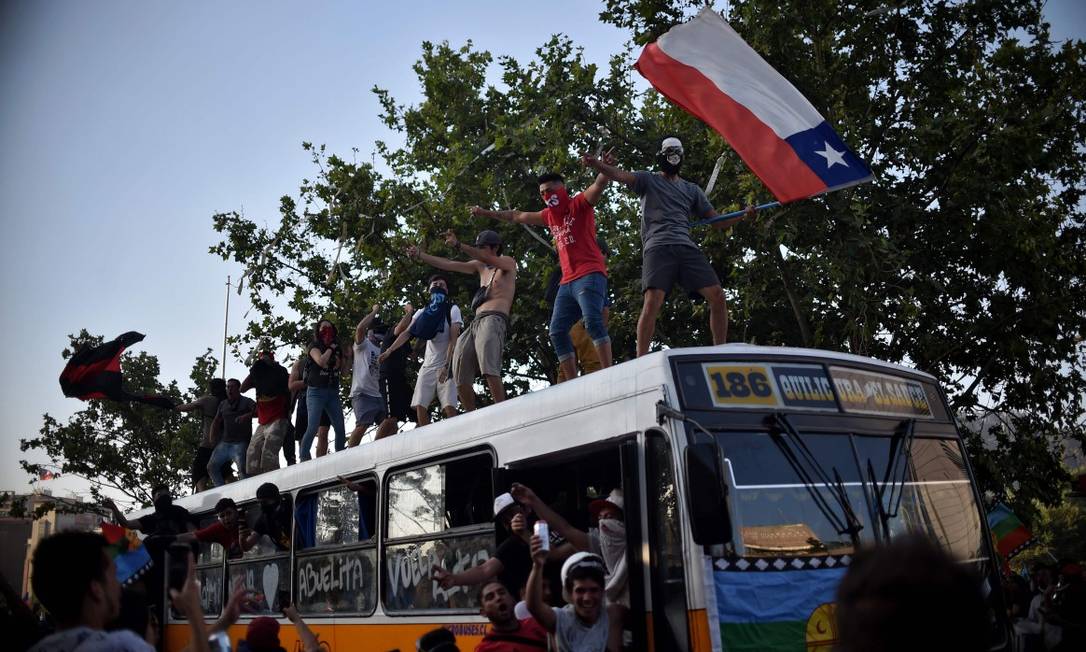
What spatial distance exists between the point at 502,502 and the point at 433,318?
4.38 m

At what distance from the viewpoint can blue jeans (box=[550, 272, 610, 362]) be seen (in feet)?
26.8

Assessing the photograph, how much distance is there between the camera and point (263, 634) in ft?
18.9

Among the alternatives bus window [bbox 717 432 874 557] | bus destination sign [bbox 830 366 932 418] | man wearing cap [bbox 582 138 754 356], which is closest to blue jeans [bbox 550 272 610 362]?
man wearing cap [bbox 582 138 754 356]

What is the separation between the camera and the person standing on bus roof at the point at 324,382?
11820 mm

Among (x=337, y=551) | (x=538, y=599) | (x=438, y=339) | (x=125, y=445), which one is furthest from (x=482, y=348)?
(x=125, y=445)

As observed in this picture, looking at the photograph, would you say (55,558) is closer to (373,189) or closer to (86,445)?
(373,189)

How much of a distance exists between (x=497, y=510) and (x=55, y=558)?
337 centimetres

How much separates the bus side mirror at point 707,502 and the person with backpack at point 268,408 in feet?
27.9

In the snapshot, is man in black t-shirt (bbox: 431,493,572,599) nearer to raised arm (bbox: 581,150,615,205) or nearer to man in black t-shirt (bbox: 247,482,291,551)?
raised arm (bbox: 581,150,615,205)

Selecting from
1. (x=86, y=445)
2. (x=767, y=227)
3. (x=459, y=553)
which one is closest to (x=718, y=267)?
(x=767, y=227)

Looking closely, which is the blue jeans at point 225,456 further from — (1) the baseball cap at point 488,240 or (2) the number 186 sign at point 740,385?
(2) the number 186 sign at point 740,385

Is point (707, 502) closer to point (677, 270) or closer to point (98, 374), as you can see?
point (677, 270)

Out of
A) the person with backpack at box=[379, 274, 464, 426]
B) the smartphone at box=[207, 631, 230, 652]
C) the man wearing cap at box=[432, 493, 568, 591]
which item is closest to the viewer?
the smartphone at box=[207, 631, 230, 652]

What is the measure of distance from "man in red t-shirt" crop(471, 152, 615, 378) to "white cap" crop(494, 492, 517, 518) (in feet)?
6.80
